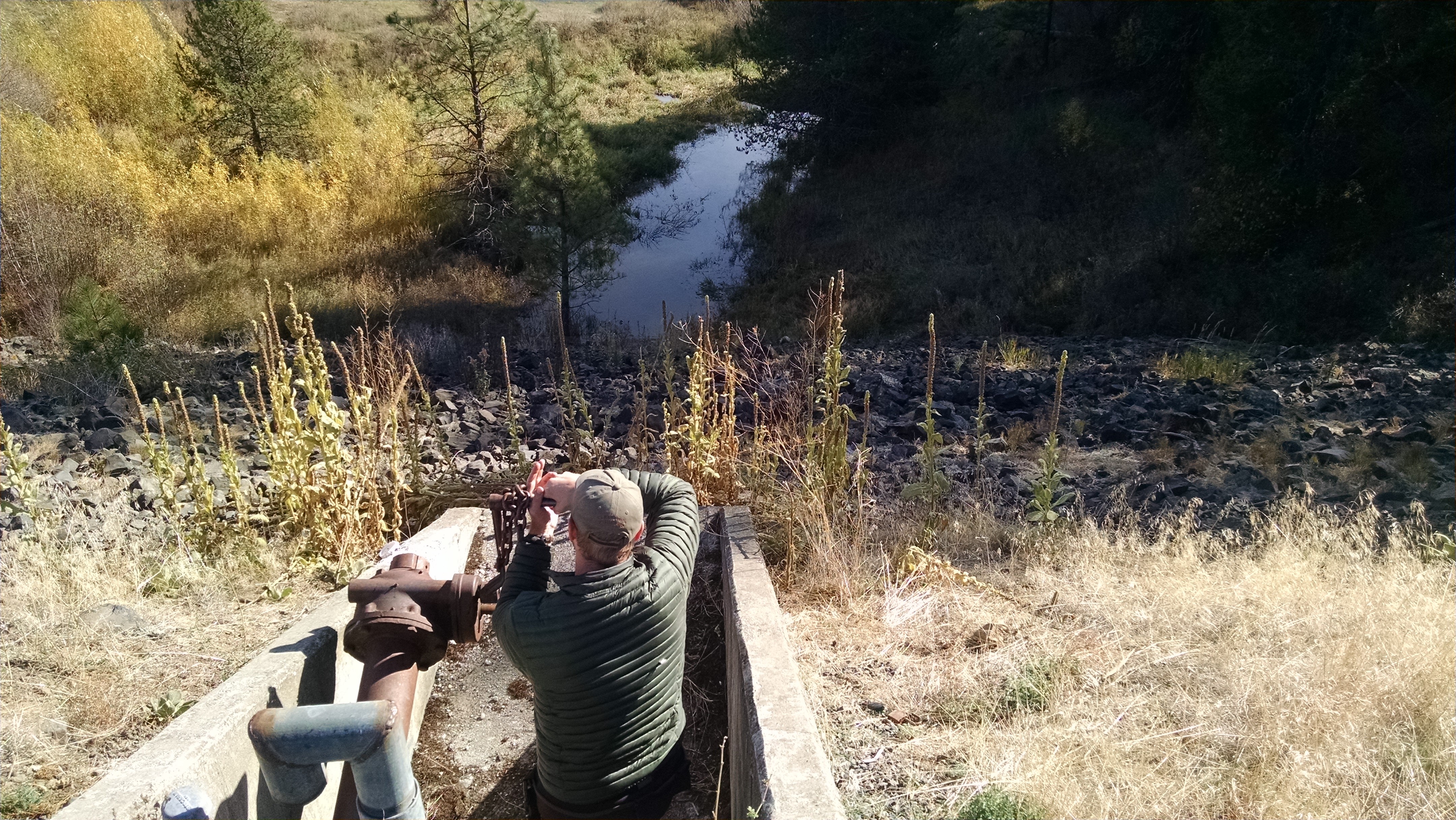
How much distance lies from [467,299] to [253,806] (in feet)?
47.7

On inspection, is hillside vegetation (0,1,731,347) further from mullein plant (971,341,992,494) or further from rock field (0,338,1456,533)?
mullein plant (971,341,992,494)

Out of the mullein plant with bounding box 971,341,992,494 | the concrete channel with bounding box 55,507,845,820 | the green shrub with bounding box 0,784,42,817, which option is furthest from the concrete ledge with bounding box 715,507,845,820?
the green shrub with bounding box 0,784,42,817

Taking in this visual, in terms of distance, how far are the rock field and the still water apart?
690cm

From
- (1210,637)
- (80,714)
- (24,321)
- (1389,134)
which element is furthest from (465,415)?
(1389,134)

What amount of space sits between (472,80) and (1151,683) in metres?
16.6

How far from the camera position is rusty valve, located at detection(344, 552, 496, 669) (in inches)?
120

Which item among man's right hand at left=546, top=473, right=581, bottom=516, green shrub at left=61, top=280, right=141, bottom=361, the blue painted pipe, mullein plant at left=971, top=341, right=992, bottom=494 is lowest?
green shrub at left=61, top=280, right=141, bottom=361

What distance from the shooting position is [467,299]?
16688 millimetres

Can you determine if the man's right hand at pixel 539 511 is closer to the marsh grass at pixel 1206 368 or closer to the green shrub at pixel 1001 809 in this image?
the green shrub at pixel 1001 809

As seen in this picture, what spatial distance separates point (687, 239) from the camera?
69.4 ft

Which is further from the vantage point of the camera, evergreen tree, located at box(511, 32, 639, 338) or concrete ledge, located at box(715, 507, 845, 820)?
evergreen tree, located at box(511, 32, 639, 338)

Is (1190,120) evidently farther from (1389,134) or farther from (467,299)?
(467,299)

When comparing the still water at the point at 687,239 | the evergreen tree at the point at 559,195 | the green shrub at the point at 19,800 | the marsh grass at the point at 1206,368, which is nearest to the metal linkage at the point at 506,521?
the green shrub at the point at 19,800

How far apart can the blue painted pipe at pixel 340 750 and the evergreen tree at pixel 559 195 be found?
11715mm
